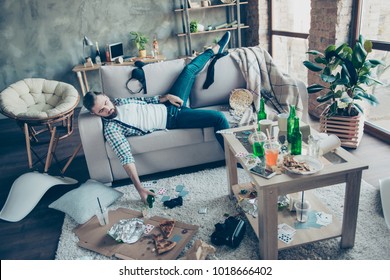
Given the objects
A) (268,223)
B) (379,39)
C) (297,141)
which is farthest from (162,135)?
(379,39)

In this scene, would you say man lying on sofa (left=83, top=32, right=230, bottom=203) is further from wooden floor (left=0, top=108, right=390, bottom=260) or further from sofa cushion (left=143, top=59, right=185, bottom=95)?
wooden floor (left=0, top=108, right=390, bottom=260)

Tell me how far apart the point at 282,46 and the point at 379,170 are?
2.81 metres

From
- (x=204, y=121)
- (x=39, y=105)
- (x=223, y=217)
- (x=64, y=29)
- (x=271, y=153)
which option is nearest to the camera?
(x=271, y=153)

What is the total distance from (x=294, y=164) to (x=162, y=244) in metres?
0.83

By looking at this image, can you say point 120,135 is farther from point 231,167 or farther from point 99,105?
point 231,167

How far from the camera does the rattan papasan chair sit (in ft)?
9.55

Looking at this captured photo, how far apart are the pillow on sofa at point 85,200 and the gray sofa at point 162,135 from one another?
0.16 m

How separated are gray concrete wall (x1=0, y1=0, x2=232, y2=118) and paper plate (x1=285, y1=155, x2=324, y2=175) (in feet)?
13.3

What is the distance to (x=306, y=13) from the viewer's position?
12.9ft

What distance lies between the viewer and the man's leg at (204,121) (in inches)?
98.7

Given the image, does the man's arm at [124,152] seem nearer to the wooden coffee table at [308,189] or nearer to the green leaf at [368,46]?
the wooden coffee table at [308,189]

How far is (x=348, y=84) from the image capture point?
2.61 meters

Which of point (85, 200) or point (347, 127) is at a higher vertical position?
point (347, 127)

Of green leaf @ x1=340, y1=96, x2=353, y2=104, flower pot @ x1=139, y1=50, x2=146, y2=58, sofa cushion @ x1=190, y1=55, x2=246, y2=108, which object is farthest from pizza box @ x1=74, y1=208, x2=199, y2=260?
flower pot @ x1=139, y1=50, x2=146, y2=58
